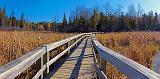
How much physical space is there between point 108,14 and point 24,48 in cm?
10180

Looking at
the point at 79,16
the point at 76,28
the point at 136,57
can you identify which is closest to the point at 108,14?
the point at 79,16

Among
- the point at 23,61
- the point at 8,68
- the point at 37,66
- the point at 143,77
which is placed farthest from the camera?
the point at 37,66

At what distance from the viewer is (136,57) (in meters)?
8.15

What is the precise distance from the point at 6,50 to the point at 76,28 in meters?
86.9

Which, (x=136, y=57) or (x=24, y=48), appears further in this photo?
(x=136, y=57)

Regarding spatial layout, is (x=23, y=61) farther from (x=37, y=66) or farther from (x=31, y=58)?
(x=37, y=66)

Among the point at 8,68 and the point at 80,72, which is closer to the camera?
the point at 8,68

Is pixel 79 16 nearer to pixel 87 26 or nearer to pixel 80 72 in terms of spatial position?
pixel 87 26

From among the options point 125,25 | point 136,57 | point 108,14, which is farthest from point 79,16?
point 136,57

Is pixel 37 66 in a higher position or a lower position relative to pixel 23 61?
lower

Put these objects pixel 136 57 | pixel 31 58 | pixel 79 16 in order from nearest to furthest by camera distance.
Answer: pixel 31 58, pixel 136 57, pixel 79 16

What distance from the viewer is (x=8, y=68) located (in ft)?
10.0

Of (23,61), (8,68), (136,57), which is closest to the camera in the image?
(8,68)

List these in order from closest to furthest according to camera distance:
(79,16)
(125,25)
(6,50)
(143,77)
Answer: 1. (143,77)
2. (6,50)
3. (125,25)
4. (79,16)
